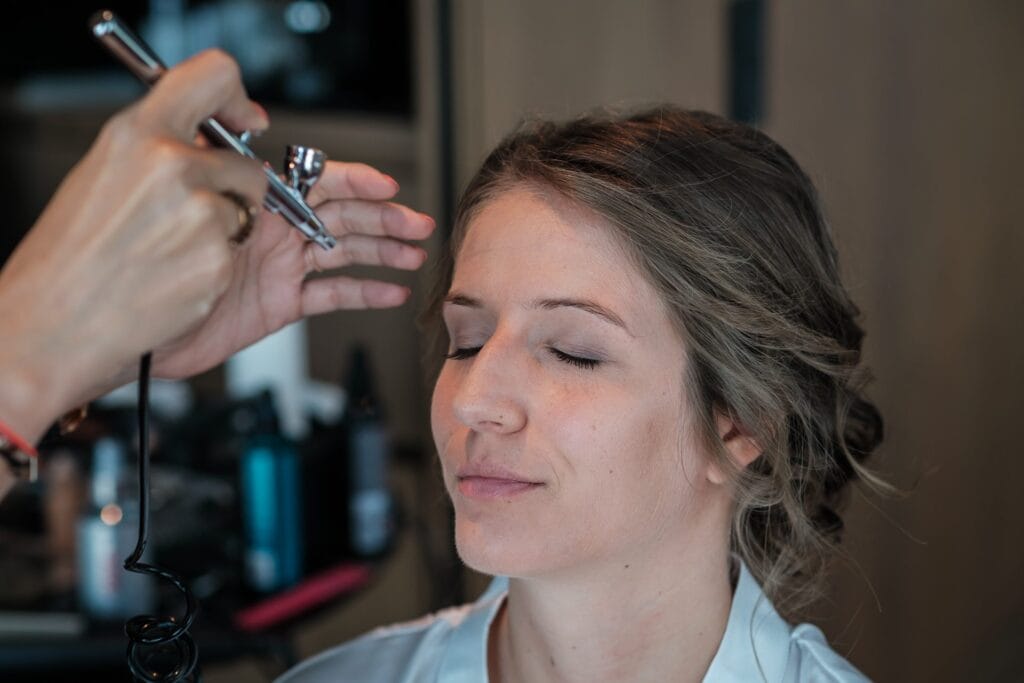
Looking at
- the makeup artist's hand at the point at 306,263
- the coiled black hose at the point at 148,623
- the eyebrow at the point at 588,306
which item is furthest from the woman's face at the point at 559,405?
the coiled black hose at the point at 148,623

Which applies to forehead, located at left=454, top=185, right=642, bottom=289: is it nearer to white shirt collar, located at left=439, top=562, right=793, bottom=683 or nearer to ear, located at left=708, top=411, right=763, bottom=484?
ear, located at left=708, top=411, right=763, bottom=484

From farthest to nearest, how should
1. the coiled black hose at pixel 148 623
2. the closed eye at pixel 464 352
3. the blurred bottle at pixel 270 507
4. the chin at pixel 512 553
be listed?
the blurred bottle at pixel 270 507, the closed eye at pixel 464 352, the chin at pixel 512 553, the coiled black hose at pixel 148 623

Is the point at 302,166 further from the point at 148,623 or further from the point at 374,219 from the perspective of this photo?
the point at 148,623

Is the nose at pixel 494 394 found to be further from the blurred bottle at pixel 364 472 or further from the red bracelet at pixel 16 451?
the blurred bottle at pixel 364 472

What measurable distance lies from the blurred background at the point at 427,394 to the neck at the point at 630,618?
542mm

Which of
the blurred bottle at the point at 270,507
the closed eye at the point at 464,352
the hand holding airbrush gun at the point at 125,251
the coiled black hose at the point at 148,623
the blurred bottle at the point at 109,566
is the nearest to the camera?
the hand holding airbrush gun at the point at 125,251

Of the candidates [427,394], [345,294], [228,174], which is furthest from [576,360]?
[427,394]

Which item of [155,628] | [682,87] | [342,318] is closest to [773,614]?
[155,628]

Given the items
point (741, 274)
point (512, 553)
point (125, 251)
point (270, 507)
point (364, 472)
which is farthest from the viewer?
point (364, 472)

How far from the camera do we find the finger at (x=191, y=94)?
83 cm

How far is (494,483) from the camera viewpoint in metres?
1.12

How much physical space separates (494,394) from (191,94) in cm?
40

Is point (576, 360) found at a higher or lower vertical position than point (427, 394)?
higher

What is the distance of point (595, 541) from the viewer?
1.12 m
